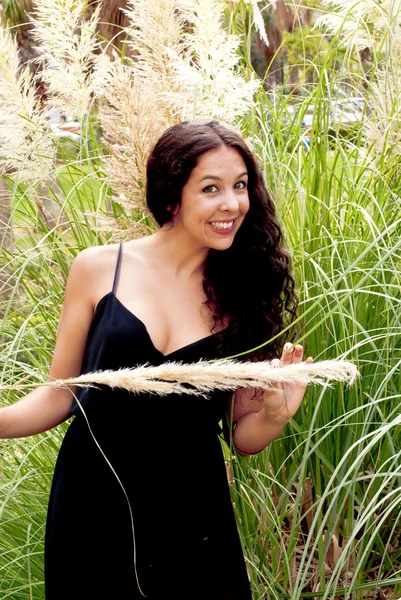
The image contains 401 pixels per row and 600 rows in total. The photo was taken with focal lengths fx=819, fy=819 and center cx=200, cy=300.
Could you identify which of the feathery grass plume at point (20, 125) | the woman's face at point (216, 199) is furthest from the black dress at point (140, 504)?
the feathery grass plume at point (20, 125)

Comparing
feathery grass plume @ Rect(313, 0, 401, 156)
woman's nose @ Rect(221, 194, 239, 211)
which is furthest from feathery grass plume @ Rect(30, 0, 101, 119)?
woman's nose @ Rect(221, 194, 239, 211)

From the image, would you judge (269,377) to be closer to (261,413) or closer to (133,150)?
(261,413)

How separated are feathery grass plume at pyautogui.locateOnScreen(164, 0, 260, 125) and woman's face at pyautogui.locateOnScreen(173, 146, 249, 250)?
14.3 inches

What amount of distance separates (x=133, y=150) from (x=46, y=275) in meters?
0.62

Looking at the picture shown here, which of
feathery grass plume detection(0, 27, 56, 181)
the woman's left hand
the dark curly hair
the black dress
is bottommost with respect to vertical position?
the black dress

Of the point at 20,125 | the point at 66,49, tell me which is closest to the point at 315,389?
the point at 20,125

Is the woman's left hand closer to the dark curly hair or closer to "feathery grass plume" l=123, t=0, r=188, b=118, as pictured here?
the dark curly hair

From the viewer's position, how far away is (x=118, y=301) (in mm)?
2119

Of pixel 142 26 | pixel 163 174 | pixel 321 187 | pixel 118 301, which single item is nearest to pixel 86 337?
pixel 118 301

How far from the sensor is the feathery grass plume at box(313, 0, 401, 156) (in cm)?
265

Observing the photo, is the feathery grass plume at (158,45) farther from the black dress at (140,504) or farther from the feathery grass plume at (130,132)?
the black dress at (140,504)

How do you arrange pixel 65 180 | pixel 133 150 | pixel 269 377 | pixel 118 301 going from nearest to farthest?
pixel 269 377
pixel 118 301
pixel 133 150
pixel 65 180

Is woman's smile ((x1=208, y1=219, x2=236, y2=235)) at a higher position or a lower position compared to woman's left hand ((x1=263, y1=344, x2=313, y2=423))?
higher

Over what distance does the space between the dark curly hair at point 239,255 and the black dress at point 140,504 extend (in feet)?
0.41
